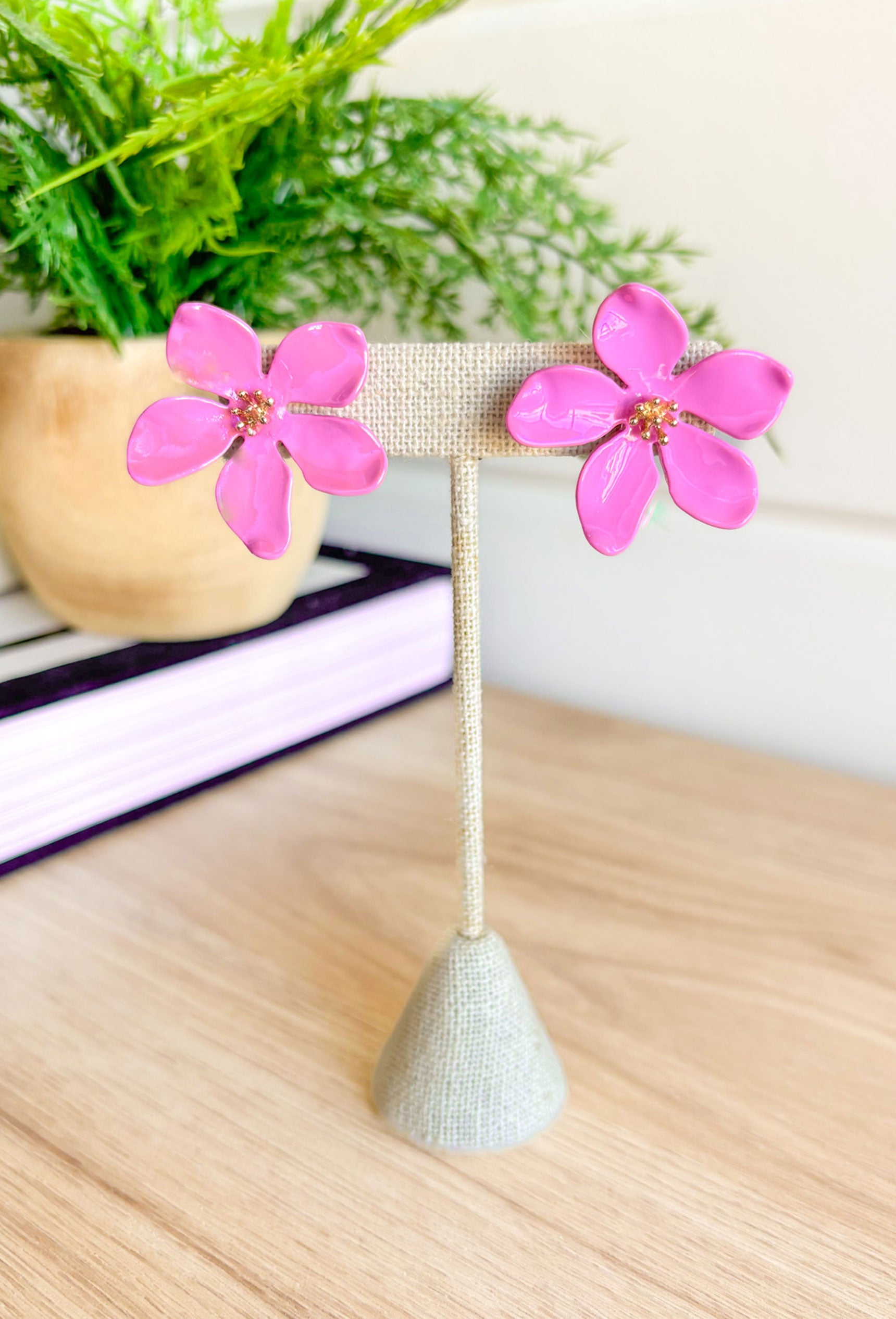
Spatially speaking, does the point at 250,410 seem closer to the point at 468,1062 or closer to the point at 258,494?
the point at 258,494

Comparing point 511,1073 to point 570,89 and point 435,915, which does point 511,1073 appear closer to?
point 435,915

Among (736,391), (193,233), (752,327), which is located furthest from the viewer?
(752,327)

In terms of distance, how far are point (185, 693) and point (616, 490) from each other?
0.27 m

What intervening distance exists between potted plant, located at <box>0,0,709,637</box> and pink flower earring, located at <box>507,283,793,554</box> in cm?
12

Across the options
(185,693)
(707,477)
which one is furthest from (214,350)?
(185,693)

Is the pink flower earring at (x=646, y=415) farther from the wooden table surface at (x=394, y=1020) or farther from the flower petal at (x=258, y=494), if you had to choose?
the wooden table surface at (x=394, y=1020)

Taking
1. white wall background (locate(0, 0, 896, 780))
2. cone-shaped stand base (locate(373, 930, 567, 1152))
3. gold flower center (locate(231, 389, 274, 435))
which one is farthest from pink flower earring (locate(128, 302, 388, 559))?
white wall background (locate(0, 0, 896, 780))

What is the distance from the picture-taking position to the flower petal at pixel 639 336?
26cm

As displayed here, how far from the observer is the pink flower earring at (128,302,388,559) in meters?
0.27

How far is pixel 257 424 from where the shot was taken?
281 mm

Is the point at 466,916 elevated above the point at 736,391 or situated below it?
below

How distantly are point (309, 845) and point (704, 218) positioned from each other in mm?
359

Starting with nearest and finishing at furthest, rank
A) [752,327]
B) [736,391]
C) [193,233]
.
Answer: [736,391] → [193,233] → [752,327]

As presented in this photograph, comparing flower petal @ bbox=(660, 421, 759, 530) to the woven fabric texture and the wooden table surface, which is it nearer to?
the woven fabric texture
